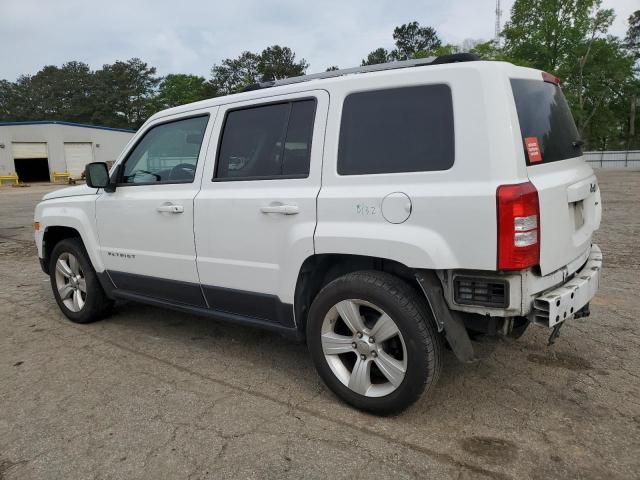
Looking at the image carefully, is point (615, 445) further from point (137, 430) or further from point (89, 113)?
point (89, 113)

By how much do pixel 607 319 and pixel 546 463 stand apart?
2423mm

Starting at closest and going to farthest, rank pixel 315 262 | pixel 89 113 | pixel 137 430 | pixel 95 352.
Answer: pixel 137 430
pixel 315 262
pixel 95 352
pixel 89 113

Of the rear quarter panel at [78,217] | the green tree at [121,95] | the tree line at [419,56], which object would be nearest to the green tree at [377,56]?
the tree line at [419,56]

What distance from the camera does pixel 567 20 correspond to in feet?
140

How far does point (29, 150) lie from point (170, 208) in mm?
43327

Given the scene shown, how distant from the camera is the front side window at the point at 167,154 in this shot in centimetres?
365

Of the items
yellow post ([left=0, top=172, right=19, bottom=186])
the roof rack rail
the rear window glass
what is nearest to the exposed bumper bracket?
the rear window glass

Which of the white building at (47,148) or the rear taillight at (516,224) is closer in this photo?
the rear taillight at (516,224)

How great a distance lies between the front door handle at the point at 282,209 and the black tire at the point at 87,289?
89.5 inches

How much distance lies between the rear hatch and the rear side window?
39 cm

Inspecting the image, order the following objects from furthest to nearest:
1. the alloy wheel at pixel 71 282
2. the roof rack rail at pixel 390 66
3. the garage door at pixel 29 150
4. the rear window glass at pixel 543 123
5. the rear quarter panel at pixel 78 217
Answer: the garage door at pixel 29 150, the alloy wheel at pixel 71 282, the rear quarter panel at pixel 78 217, the roof rack rail at pixel 390 66, the rear window glass at pixel 543 123

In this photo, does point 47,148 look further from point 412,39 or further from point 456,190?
point 412,39

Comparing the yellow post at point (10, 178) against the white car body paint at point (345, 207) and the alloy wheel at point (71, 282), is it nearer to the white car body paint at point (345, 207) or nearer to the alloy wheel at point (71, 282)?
the alloy wheel at point (71, 282)

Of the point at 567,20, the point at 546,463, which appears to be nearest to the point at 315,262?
the point at 546,463
